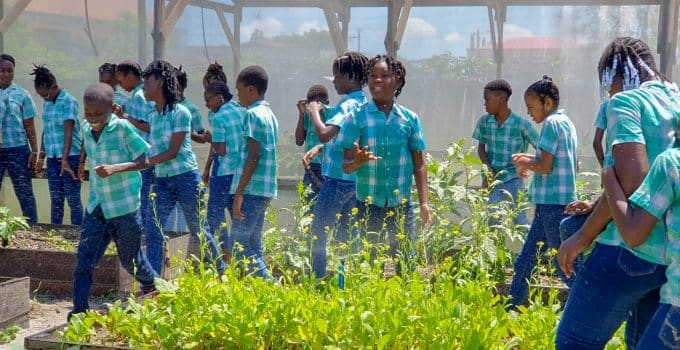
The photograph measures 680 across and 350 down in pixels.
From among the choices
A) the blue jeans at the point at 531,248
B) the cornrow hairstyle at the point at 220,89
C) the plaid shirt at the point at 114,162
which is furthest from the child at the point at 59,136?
the blue jeans at the point at 531,248

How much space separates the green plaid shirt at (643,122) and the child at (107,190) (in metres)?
3.09

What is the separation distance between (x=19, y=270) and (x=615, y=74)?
4.95 metres

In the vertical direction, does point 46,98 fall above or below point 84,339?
above

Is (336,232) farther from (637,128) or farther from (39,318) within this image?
(637,128)

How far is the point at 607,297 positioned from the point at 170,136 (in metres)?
4.16

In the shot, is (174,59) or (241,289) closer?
(241,289)

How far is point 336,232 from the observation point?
18.7ft

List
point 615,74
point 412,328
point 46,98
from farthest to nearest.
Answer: point 46,98, point 412,328, point 615,74

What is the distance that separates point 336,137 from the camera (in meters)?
5.45

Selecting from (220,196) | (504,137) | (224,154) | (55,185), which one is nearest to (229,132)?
(224,154)

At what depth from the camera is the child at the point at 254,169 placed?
588 cm

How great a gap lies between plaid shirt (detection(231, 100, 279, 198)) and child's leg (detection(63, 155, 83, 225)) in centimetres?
304

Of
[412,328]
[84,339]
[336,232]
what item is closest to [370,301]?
[412,328]

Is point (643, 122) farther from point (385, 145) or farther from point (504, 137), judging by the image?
point (504, 137)
